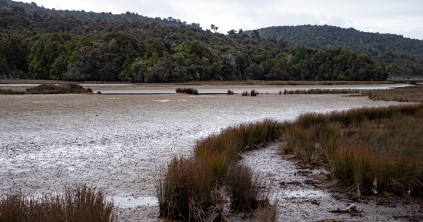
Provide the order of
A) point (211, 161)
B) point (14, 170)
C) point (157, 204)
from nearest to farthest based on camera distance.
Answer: point (157, 204) < point (211, 161) < point (14, 170)

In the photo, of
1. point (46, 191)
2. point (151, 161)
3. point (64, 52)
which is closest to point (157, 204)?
point (46, 191)

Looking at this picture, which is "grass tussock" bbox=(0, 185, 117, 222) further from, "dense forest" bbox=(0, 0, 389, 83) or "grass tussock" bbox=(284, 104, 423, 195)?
"dense forest" bbox=(0, 0, 389, 83)

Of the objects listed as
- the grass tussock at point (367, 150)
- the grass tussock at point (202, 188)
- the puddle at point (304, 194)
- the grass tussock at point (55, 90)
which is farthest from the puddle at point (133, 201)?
the grass tussock at point (55, 90)

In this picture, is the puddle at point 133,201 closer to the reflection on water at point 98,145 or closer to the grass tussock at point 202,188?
the reflection on water at point 98,145

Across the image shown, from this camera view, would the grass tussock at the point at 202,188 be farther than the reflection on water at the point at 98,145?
No

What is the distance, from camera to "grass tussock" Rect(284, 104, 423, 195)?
827 centimetres

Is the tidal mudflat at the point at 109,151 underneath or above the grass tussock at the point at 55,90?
underneath

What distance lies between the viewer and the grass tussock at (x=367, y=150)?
8.27m

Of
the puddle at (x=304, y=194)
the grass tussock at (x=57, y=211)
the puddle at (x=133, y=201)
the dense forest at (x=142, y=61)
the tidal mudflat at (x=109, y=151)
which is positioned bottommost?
the puddle at (x=304, y=194)

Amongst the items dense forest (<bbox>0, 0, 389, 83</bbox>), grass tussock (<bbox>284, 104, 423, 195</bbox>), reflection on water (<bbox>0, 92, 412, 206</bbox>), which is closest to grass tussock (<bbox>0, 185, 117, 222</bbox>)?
reflection on water (<bbox>0, 92, 412, 206</bbox>)

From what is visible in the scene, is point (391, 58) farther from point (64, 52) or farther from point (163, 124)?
point (163, 124)

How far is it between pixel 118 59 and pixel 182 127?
64.0m

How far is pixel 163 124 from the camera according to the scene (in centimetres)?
1731

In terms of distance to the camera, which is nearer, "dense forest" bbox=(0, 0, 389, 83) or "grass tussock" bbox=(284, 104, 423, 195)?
"grass tussock" bbox=(284, 104, 423, 195)
